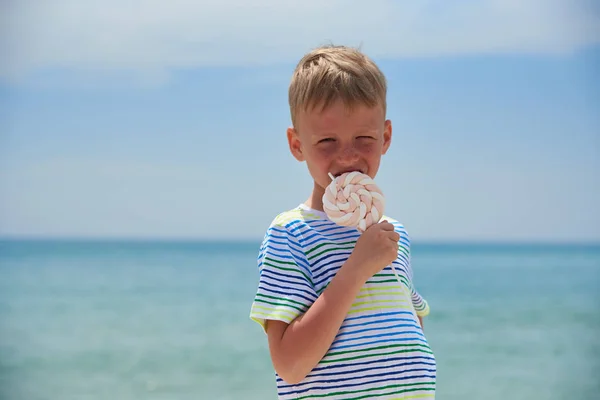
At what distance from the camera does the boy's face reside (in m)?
1.81

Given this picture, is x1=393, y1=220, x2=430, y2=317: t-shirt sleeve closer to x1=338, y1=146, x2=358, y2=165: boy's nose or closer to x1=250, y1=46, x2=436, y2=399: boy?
x1=250, y1=46, x2=436, y2=399: boy

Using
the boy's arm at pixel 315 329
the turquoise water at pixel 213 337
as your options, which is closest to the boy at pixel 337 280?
the boy's arm at pixel 315 329

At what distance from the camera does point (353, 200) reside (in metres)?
1.76

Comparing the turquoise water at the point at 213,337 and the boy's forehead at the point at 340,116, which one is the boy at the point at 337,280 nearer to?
the boy's forehead at the point at 340,116

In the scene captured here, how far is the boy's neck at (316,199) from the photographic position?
1925mm

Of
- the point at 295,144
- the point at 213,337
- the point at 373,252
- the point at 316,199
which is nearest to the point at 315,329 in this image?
the point at 373,252

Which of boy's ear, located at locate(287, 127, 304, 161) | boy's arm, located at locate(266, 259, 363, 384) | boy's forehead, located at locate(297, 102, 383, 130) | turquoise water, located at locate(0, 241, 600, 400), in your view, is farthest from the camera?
turquoise water, located at locate(0, 241, 600, 400)

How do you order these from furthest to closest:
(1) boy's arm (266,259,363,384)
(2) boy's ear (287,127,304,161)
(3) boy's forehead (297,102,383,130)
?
(2) boy's ear (287,127,304,161) → (3) boy's forehead (297,102,383,130) → (1) boy's arm (266,259,363,384)

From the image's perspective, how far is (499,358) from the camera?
1032 cm

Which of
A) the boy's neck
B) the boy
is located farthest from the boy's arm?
the boy's neck

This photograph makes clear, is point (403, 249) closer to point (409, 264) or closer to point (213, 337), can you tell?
point (409, 264)

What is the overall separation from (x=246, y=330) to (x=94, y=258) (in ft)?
66.2

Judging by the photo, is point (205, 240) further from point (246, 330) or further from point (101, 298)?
point (246, 330)

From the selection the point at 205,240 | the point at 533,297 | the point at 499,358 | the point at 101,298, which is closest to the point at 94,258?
the point at 101,298
